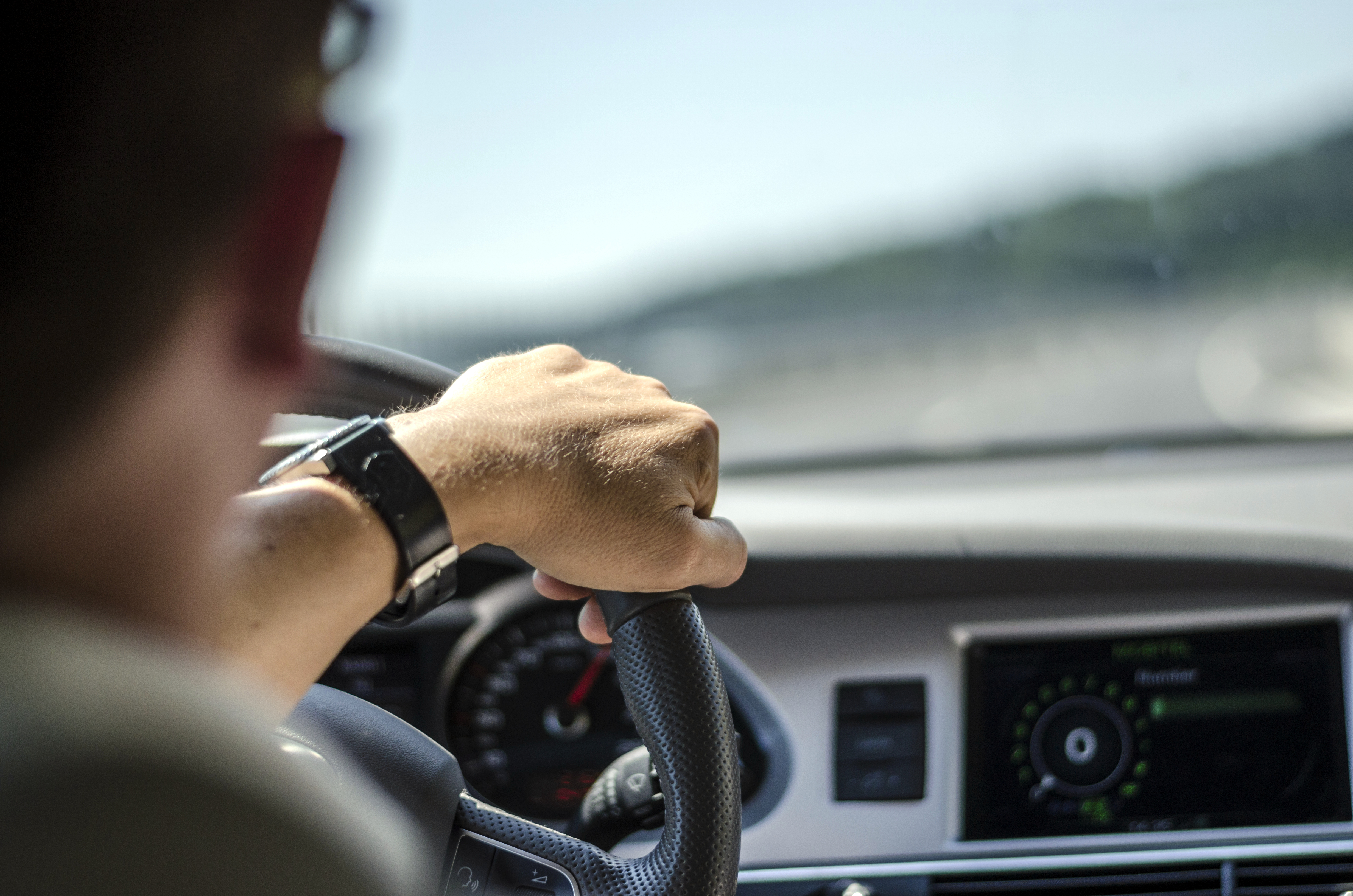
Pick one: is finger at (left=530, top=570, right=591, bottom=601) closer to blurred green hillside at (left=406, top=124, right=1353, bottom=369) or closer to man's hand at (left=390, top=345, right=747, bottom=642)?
man's hand at (left=390, top=345, right=747, bottom=642)

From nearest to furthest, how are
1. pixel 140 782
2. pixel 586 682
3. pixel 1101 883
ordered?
pixel 140 782
pixel 1101 883
pixel 586 682

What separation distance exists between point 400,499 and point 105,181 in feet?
1.53

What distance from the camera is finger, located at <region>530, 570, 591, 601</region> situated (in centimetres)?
117

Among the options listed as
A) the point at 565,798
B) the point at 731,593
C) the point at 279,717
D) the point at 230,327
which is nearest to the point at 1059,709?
the point at 731,593

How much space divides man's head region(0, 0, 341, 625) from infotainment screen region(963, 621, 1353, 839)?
1635mm

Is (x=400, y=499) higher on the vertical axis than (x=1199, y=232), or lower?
lower

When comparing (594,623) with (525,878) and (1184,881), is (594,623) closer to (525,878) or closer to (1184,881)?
(525,878)

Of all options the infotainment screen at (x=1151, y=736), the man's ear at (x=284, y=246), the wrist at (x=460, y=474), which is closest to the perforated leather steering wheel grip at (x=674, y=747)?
the wrist at (x=460, y=474)

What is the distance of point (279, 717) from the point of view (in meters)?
0.67

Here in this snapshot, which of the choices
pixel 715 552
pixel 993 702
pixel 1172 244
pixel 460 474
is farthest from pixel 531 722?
pixel 1172 244

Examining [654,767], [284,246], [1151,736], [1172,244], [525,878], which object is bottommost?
[525,878]

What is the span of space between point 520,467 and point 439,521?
0.30 feet

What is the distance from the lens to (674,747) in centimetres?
115

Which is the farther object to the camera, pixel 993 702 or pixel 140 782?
pixel 993 702
